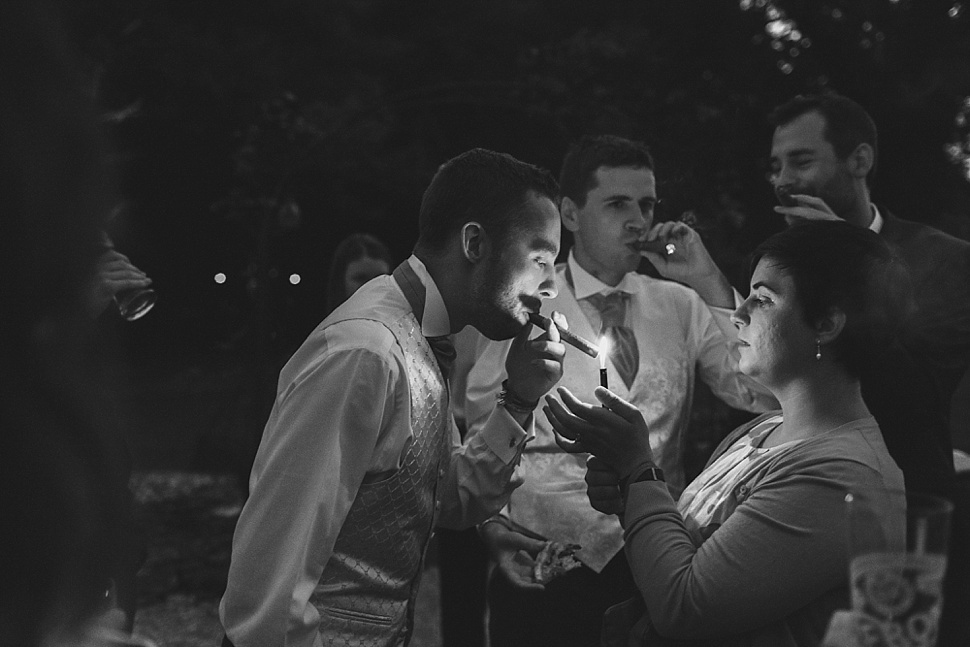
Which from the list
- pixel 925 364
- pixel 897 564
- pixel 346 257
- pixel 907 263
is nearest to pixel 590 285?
pixel 907 263

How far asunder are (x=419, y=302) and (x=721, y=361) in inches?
62.7

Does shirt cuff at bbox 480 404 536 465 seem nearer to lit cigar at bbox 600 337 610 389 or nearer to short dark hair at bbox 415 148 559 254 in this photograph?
short dark hair at bbox 415 148 559 254

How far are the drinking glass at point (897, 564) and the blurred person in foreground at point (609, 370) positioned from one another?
234 centimetres

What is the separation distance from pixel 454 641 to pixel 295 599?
337 cm

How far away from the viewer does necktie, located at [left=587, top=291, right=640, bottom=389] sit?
3.85m

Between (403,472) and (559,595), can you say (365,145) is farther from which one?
(403,472)

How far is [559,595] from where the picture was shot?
3.63 metres

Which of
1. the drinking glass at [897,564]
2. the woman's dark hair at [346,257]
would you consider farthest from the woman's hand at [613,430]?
the woman's dark hair at [346,257]

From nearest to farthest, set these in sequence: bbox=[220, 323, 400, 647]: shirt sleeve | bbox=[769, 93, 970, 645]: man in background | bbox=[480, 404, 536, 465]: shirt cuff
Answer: bbox=[220, 323, 400, 647]: shirt sleeve → bbox=[769, 93, 970, 645]: man in background → bbox=[480, 404, 536, 465]: shirt cuff

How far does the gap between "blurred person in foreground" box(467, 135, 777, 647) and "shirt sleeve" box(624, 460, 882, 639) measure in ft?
4.67

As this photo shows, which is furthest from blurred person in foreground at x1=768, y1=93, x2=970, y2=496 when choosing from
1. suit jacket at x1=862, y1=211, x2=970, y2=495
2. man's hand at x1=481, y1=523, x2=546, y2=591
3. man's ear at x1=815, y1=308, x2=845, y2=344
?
man's hand at x1=481, y1=523, x2=546, y2=591

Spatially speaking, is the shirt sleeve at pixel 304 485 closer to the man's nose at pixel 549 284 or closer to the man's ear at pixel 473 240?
the man's ear at pixel 473 240

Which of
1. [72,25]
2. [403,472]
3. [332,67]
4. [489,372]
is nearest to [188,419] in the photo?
[332,67]

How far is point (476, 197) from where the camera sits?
115 inches
